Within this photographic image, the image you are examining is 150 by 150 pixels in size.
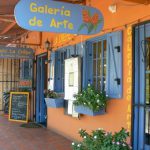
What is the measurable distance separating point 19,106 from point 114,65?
5643mm

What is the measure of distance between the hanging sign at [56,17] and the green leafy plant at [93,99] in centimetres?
142

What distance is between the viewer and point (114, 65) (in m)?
5.05

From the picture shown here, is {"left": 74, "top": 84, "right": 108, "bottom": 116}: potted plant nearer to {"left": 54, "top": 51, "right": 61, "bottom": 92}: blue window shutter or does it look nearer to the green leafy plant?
the green leafy plant

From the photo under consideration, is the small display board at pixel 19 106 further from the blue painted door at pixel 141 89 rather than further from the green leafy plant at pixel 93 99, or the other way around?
the blue painted door at pixel 141 89

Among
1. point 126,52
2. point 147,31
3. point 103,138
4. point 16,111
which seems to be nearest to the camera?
point 103,138

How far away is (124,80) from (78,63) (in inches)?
62.4

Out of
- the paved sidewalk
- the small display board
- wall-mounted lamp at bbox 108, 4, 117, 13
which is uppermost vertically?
wall-mounted lamp at bbox 108, 4, 117, 13

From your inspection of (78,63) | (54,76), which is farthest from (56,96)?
(78,63)

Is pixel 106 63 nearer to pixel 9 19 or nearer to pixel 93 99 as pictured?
pixel 93 99

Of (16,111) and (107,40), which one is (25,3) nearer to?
(107,40)

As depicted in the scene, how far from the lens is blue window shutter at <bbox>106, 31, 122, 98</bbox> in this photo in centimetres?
494

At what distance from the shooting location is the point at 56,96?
718cm

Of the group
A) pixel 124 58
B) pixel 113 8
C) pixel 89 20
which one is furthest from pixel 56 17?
pixel 113 8

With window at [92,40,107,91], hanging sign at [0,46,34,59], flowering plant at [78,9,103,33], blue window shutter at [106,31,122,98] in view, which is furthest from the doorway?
flowering plant at [78,9,103,33]
